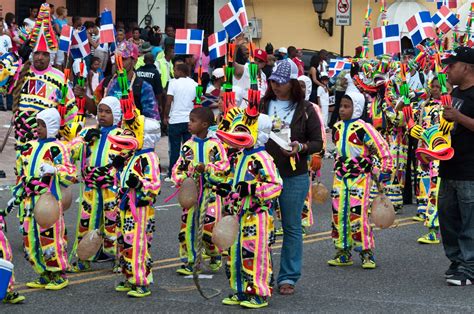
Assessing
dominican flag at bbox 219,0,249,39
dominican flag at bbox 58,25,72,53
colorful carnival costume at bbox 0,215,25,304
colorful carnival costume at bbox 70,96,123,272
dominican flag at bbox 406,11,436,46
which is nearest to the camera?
colorful carnival costume at bbox 0,215,25,304

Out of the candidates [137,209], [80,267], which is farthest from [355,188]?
[80,267]

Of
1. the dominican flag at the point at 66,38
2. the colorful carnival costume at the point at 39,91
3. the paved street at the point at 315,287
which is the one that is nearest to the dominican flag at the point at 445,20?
the paved street at the point at 315,287

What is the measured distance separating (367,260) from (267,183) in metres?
2.31

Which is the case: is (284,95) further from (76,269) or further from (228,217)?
(76,269)

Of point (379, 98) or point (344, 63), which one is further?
point (344, 63)

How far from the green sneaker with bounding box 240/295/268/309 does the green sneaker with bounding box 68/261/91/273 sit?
2.03 meters

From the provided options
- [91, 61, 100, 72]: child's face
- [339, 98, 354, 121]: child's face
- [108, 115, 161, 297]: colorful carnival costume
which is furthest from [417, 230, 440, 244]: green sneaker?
[91, 61, 100, 72]: child's face

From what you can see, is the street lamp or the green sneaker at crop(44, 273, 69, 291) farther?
the street lamp

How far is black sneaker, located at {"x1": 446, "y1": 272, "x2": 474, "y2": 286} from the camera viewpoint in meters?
9.74

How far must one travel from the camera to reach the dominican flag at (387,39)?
13.4m

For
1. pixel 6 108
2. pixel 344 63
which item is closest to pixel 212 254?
pixel 344 63

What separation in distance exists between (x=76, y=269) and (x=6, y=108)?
12.7 metres

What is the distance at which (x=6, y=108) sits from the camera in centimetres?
2228

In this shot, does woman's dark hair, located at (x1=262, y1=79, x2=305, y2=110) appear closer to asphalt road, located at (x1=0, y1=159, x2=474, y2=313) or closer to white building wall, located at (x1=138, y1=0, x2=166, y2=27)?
asphalt road, located at (x1=0, y1=159, x2=474, y2=313)
